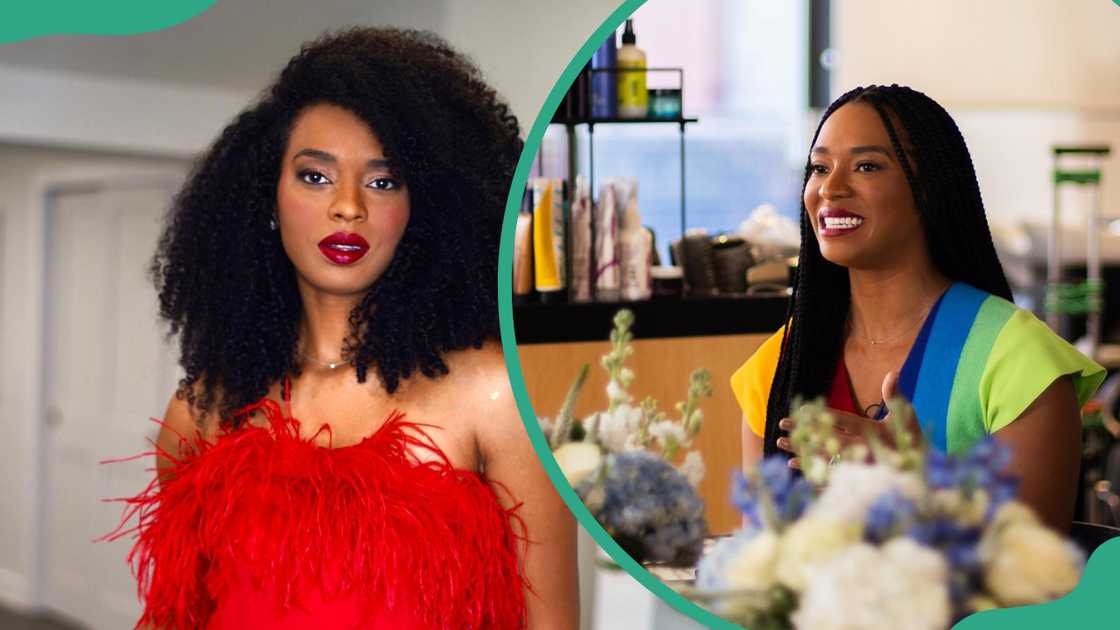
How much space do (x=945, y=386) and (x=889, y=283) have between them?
8 cm

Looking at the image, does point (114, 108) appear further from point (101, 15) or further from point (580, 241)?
point (580, 241)

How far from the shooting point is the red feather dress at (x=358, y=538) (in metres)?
0.95

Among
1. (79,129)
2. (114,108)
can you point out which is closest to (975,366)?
(114,108)

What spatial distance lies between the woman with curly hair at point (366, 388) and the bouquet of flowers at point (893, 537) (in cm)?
22

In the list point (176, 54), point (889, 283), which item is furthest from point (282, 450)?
point (176, 54)

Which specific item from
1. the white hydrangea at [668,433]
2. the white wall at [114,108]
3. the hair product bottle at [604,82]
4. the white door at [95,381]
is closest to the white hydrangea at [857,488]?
the white hydrangea at [668,433]

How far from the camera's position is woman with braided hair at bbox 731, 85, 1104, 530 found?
770 millimetres

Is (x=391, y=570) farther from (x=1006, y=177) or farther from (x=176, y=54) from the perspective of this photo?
(x=176, y=54)

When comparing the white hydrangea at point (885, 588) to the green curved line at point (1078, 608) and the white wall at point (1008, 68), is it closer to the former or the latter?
the green curved line at point (1078, 608)

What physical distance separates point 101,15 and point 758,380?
911 mm

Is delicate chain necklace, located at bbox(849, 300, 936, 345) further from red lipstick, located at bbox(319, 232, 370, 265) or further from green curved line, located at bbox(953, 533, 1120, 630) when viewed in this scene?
red lipstick, located at bbox(319, 232, 370, 265)

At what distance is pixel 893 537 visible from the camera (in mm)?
775

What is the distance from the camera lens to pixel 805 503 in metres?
0.81

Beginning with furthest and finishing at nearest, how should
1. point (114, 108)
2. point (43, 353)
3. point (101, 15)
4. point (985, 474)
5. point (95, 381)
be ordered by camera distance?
point (43, 353) → point (95, 381) → point (114, 108) → point (101, 15) → point (985, 474)
